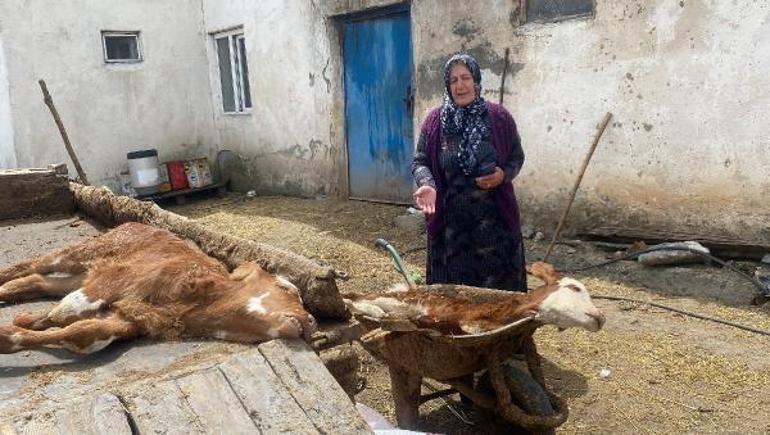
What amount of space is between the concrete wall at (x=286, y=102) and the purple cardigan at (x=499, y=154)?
5653 mm

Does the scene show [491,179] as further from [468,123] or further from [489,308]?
[489,308]

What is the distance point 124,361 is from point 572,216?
5.09 m

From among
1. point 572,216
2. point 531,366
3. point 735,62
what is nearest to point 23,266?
point 531,366

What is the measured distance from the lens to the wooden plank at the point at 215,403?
70.9 inches

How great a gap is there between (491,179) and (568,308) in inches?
43.1

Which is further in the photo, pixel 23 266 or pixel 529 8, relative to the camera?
pixel 529 8

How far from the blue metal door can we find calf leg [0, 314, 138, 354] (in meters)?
6.06

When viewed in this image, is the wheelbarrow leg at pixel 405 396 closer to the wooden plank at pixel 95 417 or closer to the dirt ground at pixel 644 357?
the dirt ground at pixel 644 357

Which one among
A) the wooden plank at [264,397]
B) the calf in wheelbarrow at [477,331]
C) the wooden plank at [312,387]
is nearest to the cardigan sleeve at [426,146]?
the calf in wheelbarrow at [477,331]

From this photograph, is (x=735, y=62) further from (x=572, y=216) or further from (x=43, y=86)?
(x=43, y=86)

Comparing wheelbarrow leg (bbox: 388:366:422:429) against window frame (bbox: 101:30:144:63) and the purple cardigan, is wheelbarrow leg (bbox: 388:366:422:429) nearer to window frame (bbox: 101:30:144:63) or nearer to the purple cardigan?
the purple cardigan

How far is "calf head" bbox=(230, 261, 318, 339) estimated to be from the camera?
A: 2.20m

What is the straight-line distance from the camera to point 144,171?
Result: 10219 millimetres

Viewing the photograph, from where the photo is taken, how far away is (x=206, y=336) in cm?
239
